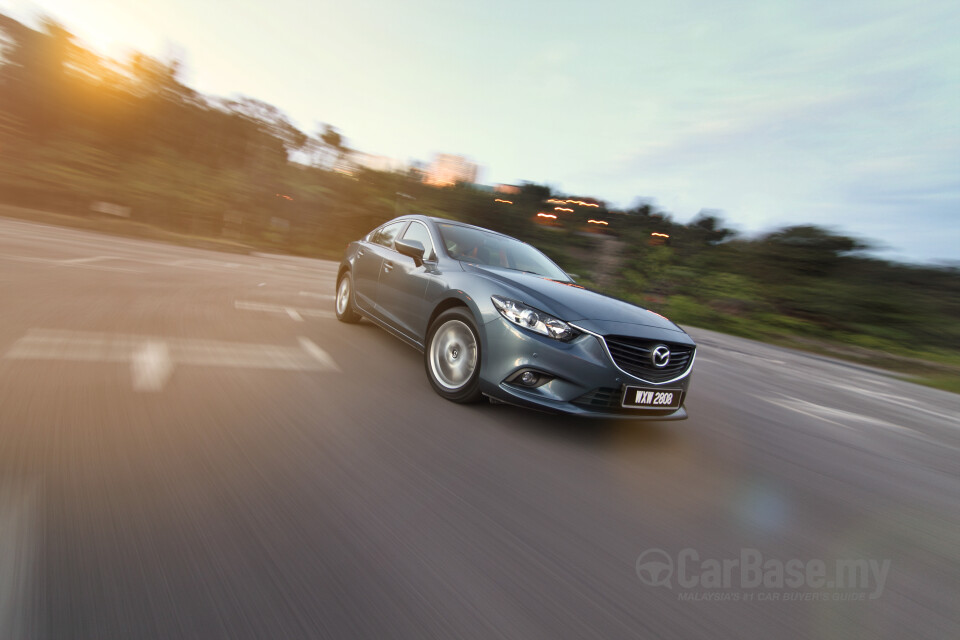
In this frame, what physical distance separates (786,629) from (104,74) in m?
41.9

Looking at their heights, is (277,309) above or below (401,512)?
below

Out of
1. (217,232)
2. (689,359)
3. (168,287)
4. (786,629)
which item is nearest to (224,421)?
(786,629)

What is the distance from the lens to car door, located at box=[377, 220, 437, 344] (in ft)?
16.2

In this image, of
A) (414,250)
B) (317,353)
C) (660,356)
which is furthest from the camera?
(317,353)

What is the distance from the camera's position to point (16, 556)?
176 centimetres

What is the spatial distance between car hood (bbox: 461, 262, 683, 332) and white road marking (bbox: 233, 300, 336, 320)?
3.83m

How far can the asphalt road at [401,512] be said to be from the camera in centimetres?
180

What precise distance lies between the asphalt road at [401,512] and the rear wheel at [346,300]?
78.0 inches

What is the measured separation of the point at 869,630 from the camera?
2131mm

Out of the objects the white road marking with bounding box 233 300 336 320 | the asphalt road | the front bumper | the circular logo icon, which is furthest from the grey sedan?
the white road marking with bounding box 233 300 336 320

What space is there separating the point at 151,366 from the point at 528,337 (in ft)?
9.53

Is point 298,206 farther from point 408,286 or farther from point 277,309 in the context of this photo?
point 408,286

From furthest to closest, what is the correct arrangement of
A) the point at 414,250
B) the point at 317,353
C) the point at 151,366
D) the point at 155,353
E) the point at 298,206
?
the point at 298,206
the point at 317,353
the point at 414,250
the point at 155,353
the point at 151,366

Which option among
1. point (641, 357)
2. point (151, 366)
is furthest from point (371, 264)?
point (641, 357)
